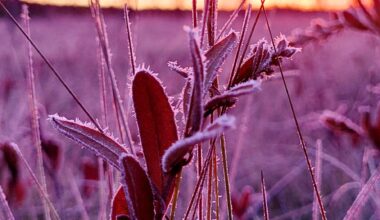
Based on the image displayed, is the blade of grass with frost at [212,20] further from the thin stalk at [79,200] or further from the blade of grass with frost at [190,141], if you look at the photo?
the thin stalk at [79,200]

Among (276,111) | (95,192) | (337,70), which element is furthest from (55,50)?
(95,192)

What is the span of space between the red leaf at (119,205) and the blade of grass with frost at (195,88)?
0.34ft

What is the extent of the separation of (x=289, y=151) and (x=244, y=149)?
200 mm

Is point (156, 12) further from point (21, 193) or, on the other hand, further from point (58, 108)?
point (21, 193)

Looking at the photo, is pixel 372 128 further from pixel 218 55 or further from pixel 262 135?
pixel 262 135

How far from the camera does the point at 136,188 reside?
0.45 metres

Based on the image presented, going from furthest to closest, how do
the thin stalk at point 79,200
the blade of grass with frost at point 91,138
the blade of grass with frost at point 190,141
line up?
1. the thin stalk at point 79,200
2. the blade of grass with frost at point 91,138
3. the blade of grass with frost at point 190,141

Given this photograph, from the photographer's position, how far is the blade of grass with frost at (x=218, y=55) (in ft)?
1.56

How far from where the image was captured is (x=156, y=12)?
13.6 meters

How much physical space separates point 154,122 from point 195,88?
7cm

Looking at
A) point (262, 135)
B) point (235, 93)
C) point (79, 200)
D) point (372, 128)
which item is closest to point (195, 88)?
point (235, 93)

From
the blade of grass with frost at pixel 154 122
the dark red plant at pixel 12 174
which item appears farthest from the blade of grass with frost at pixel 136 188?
the dark red plant at pixel 12 174

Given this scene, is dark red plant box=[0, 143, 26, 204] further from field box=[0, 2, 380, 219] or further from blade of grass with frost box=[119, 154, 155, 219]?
blade of grass with frost box=[119, 154, 155, 219]

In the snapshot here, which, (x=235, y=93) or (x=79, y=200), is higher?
(x=235, y=93)
